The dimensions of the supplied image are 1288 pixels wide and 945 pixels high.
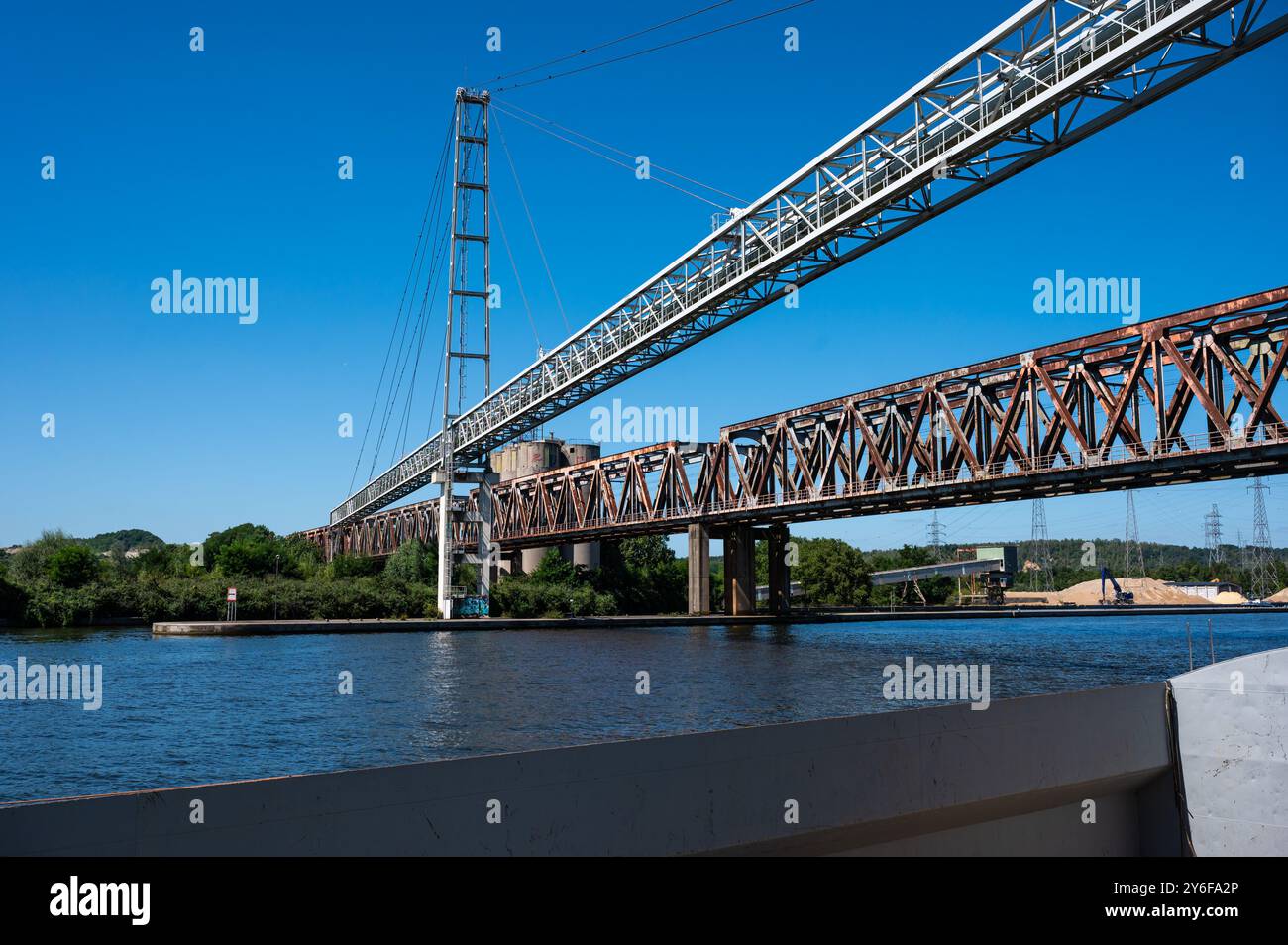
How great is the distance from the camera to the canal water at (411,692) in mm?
20297

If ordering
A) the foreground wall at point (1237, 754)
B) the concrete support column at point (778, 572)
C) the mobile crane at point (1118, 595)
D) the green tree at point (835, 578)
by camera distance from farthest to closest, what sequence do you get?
the mobile crane at point (1118, 595), the green tree at point (835, 578), the concrete support column at point (778, 572), the foreground wall at point (1237, 754)

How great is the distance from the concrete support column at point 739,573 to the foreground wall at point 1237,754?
75100mm

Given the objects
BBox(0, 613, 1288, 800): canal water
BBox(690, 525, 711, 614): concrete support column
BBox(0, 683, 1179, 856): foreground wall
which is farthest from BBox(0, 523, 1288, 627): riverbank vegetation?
BBox(0, 683, 1179, 856): foreground wall

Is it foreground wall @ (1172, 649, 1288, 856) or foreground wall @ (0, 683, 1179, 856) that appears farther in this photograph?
foreground wall @ (1172, 649, 1288, 856)

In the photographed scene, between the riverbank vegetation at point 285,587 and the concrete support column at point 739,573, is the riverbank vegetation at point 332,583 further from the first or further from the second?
the concrete support column at point 739,573

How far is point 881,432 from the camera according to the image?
6116cm

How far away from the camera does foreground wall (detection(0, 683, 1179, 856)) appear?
5.18m

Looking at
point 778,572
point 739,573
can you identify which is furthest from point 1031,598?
point 739,573

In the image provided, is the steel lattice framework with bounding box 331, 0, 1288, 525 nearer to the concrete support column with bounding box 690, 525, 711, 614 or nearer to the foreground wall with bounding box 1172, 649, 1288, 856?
the foreground wall with bounding box 1172, 649, 1288, 856

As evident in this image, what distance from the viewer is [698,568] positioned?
8331cm

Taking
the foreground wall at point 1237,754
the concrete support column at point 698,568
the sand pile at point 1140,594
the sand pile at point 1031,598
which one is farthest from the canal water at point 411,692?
the sand pile at point 1140,594

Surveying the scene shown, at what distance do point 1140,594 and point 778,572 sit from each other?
106431 mm

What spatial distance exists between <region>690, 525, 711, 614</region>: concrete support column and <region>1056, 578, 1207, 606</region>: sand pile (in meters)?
103
